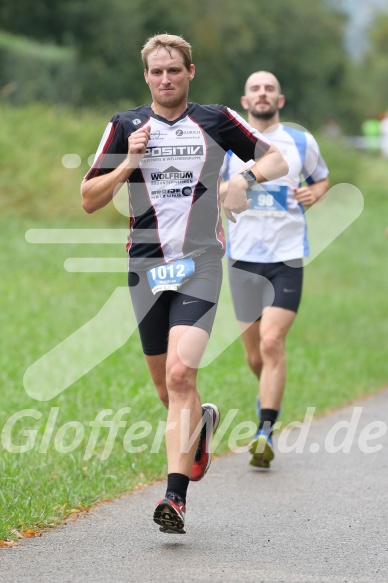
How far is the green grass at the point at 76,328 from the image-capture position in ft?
24.7

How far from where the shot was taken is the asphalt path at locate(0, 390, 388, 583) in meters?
5.25

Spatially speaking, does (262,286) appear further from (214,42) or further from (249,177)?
(214,42)

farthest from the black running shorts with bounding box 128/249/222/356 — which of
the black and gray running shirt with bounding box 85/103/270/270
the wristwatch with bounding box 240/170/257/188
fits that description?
the wristwatch with bounding box 240/170/257/188

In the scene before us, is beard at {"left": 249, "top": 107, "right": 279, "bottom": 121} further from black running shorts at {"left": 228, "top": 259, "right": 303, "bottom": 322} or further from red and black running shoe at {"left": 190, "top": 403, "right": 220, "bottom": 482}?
red and black running shoe at {"left": 190, "top": 403, "right": 220, "bottom": 482}

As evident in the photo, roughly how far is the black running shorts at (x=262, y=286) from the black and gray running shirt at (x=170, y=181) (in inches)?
88.7

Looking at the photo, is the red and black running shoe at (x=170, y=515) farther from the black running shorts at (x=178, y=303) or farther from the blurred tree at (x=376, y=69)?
the blurred tree at (x=376, y=69)

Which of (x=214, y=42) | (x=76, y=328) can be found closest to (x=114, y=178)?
(x=76, y=328)

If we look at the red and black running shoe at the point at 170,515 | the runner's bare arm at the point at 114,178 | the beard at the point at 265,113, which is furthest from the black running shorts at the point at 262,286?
the red and black running shoe at the point at 170,515

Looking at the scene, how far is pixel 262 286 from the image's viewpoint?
8.66m

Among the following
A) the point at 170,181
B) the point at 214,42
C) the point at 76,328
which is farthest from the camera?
the point at 214,42

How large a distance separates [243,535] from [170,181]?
1796 millimetres

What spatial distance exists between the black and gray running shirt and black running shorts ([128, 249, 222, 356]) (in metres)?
0.09

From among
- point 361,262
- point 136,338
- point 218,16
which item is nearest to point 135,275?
point 136,338

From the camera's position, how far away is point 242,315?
8.77m
